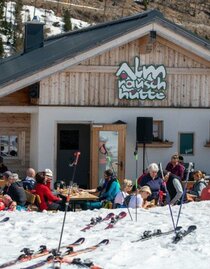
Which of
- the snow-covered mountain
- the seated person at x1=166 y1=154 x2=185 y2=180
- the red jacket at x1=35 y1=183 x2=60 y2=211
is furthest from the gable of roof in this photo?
the snow-covered mountain

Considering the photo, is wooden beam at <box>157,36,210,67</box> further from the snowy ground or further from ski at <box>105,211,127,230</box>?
ski at <box>105,211,127,230</box>

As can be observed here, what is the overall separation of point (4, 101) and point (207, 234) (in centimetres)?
1002

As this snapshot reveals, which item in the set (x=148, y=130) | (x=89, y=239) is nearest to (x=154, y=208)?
(x=89, y=239)

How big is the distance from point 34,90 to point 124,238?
9.73 m

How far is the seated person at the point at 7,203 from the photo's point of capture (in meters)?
11.7

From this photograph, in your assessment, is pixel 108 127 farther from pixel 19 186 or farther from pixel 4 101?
pixel 19 186

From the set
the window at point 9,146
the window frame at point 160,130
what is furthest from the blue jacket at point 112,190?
the window at point 9,146

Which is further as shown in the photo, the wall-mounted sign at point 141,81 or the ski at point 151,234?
the wall-mounted sign at point 141,81

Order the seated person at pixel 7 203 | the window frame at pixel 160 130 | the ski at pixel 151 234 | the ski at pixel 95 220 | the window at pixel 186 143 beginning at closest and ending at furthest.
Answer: the ski at pixel 151 234
the ski at pixel 95 220
the seated person at pixel 7 203
the window frame at pixel 160 130
the window at pixel 186 143

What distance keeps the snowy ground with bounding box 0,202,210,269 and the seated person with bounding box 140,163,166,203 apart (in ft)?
→ 3.98

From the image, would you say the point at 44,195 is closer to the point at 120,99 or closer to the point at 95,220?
the point at 95,220

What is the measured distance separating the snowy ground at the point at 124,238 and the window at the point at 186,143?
Result: 7380 mm

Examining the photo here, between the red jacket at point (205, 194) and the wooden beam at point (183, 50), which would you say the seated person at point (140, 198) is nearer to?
the red jacket at point (205, 194)

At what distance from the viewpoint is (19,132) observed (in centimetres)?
1962
